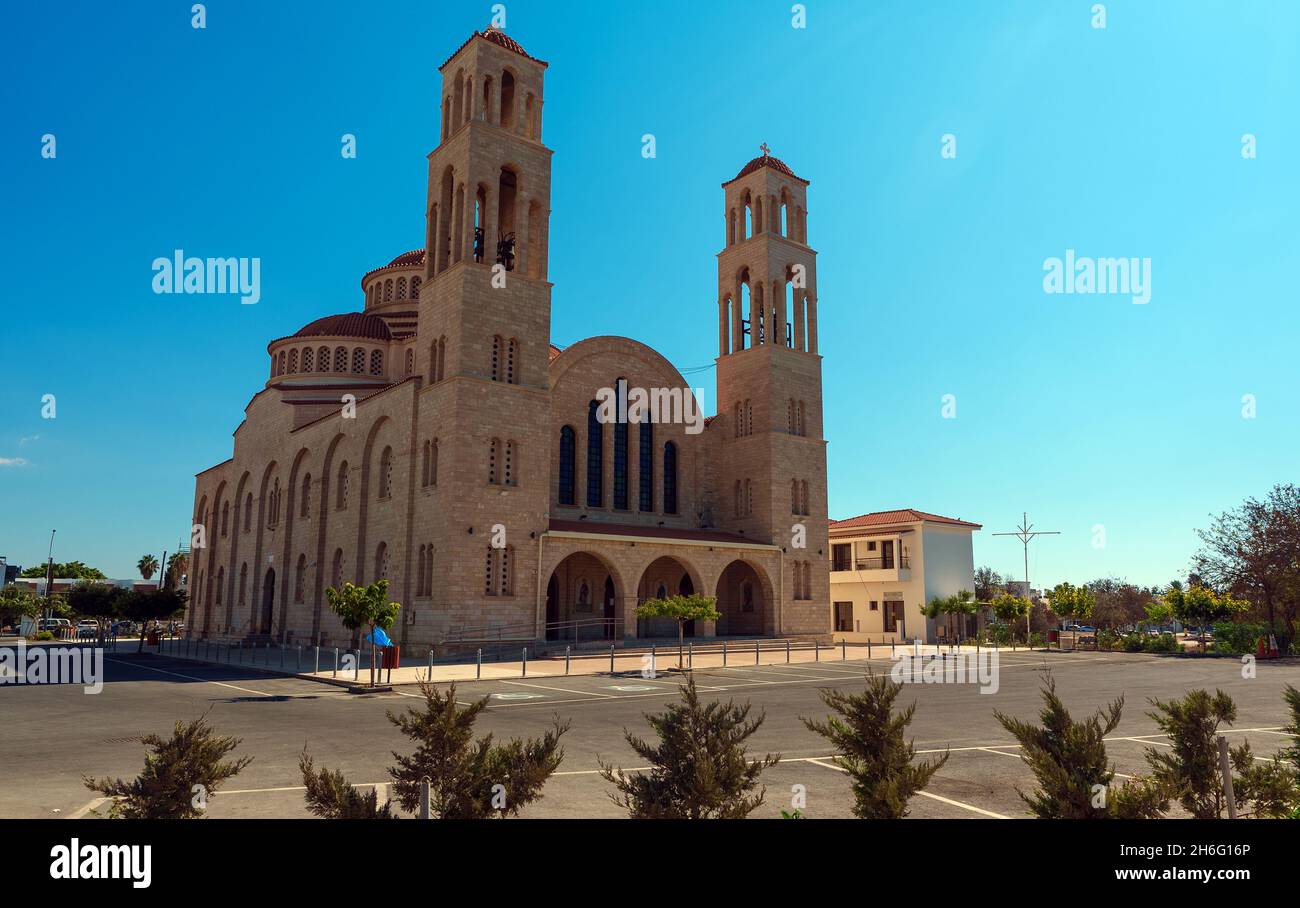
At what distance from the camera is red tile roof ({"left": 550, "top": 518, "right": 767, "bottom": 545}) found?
37844mm

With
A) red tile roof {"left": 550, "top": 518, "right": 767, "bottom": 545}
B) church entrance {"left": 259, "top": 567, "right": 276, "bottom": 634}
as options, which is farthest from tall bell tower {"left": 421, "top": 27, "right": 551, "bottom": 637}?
church entrance {"left": 259, "top": 567, "right": 276, "bottom": 634}

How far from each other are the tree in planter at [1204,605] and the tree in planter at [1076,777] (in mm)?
46554

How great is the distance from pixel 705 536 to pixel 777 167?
21.3 meters

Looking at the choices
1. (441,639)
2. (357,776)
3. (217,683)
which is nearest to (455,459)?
(441,639)

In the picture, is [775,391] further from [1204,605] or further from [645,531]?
[1204,605]

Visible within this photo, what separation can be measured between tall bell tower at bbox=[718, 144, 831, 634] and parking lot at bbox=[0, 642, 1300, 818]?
15.2 meters

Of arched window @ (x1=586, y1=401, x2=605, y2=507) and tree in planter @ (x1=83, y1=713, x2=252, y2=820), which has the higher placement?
arched window @ (x1=586, y1=401, x2=605, y2=507)

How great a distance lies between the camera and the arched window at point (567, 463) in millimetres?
41875

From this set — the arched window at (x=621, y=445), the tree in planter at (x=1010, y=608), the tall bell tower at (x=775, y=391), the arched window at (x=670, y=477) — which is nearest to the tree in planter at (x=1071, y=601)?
the tree in planter at (x=1010, y=608)

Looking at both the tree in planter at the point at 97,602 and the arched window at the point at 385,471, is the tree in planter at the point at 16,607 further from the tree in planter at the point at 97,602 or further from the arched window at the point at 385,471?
the arched window at the point at 385,471

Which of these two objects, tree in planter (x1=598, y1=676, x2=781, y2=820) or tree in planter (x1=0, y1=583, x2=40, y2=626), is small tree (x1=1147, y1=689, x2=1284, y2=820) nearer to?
tree in planter (x1=598, y1=676, x2=781, y2=820)

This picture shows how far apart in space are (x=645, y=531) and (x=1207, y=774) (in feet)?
111

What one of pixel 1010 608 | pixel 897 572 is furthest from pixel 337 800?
pixel 897 572
